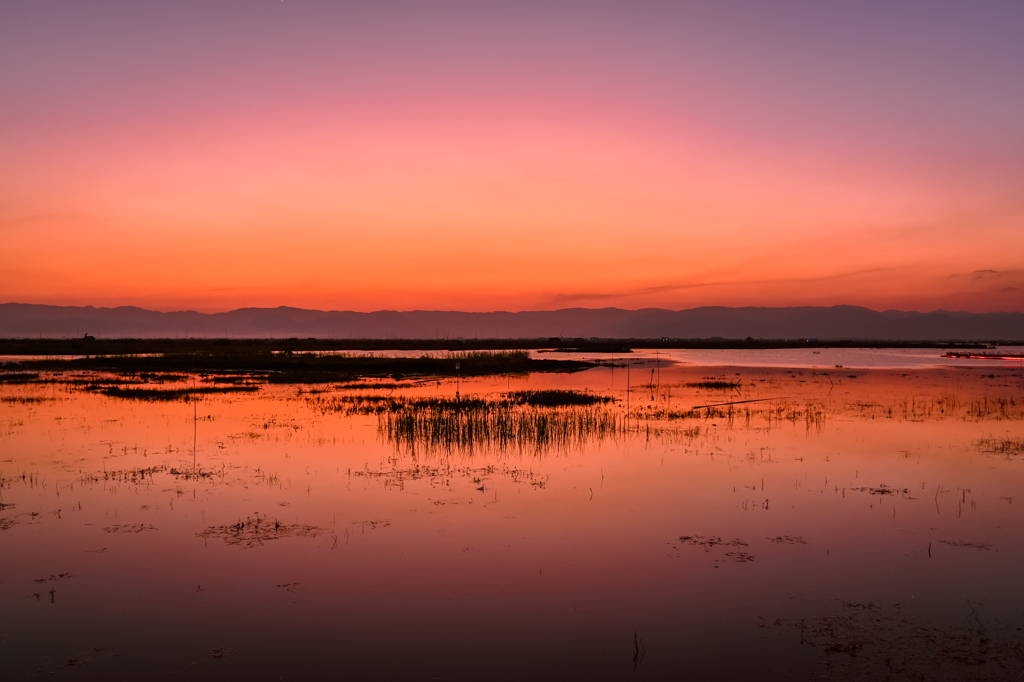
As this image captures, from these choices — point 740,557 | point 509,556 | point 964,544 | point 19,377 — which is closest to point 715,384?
point 964,544

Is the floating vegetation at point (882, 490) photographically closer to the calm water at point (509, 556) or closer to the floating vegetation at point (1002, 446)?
the calm water at point (509, 556)

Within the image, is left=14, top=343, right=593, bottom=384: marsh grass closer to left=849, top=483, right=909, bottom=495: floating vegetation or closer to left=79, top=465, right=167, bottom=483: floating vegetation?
left=79, top=465, right=167, bottom=483: floating vegetation

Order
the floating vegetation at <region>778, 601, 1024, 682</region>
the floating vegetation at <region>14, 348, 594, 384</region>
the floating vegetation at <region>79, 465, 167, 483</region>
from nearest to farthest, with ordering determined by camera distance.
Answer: the floating vegetation at <region>778, 601, 1024, 682</region>
the floating vegetation at <region>79, 465, 167, 483</region>
the floating vegetation at <region>14, 348, 594, 384</region>

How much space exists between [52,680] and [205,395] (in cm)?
3121

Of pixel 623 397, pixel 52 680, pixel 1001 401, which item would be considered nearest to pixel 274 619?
pixel 52 680

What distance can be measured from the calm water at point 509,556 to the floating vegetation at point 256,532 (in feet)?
0.24

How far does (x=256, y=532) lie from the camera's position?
11.9 meters

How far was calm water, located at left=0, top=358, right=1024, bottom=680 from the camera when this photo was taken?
301 inches

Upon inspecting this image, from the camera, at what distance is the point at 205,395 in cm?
3591

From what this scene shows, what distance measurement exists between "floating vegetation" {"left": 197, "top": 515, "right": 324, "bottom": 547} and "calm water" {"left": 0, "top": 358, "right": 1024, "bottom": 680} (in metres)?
0.07

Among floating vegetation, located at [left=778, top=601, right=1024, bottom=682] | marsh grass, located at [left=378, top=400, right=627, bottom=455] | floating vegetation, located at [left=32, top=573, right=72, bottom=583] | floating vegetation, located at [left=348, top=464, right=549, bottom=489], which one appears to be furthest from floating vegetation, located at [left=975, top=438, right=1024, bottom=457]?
floating vegetation, located at [left=32, top=573, right=72, bottom=583]

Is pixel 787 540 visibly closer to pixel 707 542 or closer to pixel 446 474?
pixel 707 542

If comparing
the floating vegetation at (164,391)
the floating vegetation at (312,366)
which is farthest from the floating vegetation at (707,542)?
the floating vegetation at (312,366)

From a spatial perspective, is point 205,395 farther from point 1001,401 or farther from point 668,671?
point 1001,401
